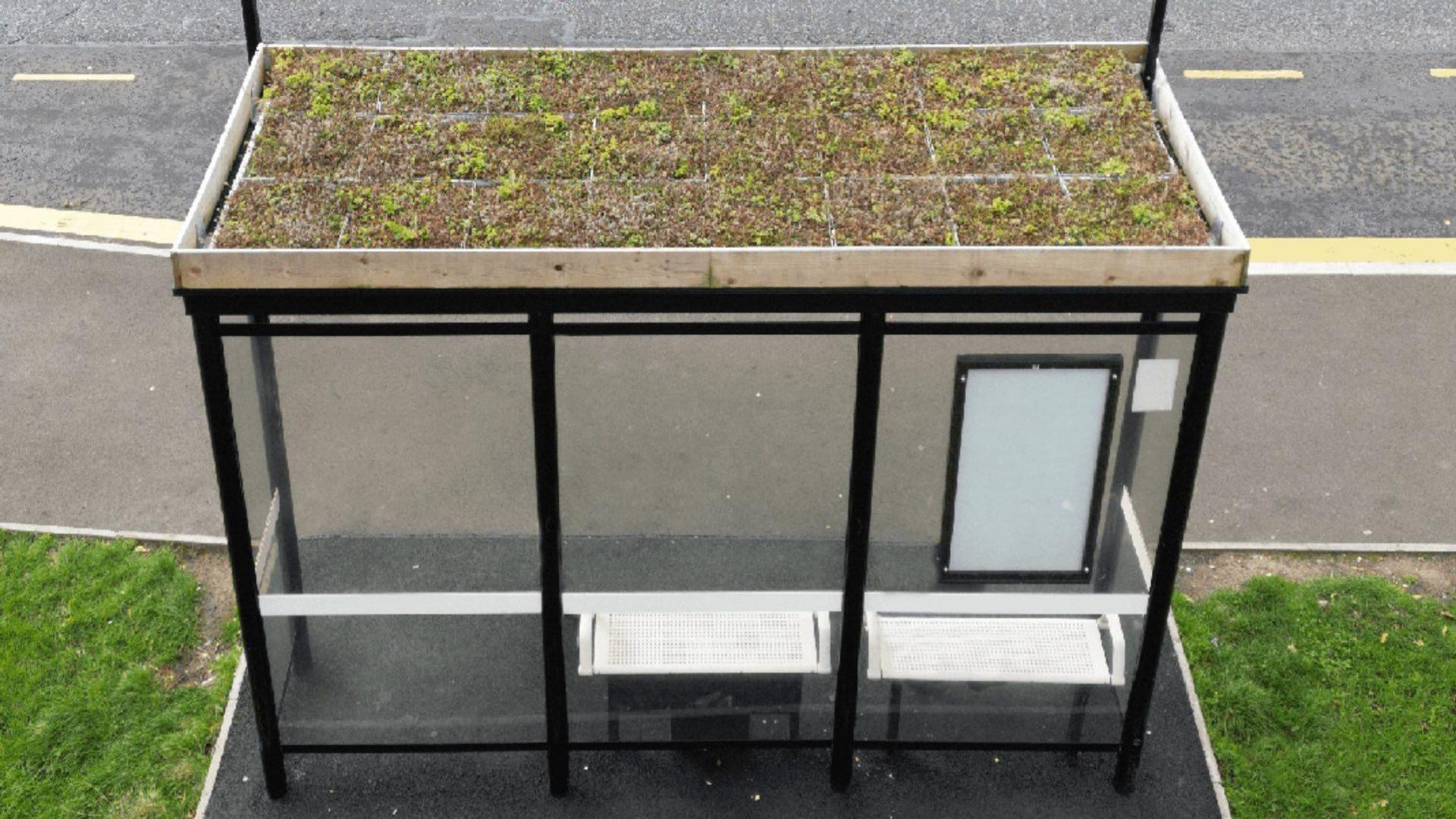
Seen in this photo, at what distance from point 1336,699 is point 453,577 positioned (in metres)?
3.85

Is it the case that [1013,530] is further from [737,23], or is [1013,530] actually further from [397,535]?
[737,23]

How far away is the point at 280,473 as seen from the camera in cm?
639

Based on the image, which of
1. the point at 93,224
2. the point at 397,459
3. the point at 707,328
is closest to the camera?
the point at 707,328

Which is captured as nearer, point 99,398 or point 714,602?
point 714,602

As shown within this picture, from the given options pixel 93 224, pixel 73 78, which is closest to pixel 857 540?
pixel 93 224

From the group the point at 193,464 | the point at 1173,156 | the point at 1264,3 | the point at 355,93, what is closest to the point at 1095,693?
the point at 1173,156

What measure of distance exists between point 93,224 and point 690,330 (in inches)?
255

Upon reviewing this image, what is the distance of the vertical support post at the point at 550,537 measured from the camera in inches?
214

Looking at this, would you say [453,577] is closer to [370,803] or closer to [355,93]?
[370,803]

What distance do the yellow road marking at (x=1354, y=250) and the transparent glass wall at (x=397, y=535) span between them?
5762 mm

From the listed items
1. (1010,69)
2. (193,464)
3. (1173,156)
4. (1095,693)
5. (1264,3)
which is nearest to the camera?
(1173,156)

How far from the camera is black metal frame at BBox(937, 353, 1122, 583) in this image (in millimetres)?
5805

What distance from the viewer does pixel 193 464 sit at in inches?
332

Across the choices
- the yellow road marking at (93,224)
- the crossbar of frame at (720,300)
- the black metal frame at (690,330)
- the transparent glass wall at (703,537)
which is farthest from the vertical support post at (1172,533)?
the yellow road marking at (93,224)
